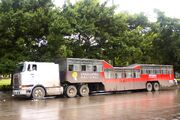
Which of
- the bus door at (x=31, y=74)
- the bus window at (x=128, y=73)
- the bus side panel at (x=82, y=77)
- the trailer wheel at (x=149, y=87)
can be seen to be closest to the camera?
the bus door at (x=31, y=74)

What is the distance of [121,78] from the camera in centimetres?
2767

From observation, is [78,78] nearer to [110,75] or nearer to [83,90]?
[83,90]

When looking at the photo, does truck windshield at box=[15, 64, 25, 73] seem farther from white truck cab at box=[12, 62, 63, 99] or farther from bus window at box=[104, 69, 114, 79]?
bus window at box=[104, 69, 114, 79]

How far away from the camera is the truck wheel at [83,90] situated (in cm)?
2508

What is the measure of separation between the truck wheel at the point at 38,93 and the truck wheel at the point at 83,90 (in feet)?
10.6

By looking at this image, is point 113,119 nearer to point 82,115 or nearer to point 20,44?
point 82,115

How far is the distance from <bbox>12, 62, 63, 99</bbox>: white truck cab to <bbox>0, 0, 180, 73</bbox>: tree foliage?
1.70m

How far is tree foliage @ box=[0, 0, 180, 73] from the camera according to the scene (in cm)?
2464

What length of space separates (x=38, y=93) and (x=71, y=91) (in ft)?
9.44

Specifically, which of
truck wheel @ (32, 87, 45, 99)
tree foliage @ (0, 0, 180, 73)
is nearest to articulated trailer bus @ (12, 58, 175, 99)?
truck wheel @ (32, 87, 45, 99)

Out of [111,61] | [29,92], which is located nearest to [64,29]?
[29,92]

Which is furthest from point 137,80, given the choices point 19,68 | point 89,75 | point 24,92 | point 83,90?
point 19,68

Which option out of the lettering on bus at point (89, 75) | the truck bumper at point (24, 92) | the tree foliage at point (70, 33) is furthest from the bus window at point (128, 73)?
the truck bumper at point (24, 92)

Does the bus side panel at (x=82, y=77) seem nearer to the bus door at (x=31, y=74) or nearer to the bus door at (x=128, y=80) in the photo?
the bus door at (x=31, y=74)
